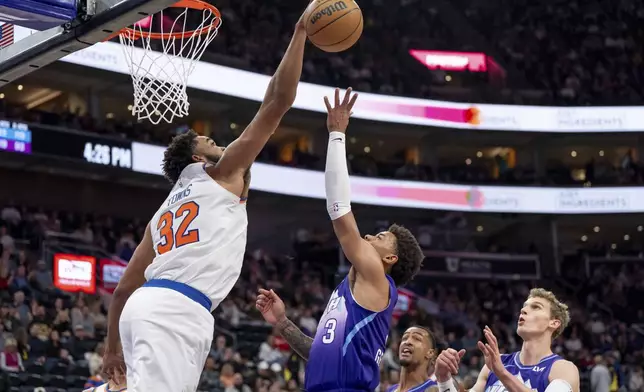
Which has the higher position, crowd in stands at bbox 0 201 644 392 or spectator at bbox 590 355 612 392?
crowd in stands at bbox 0 201 644 392

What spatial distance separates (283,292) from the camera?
21.0m

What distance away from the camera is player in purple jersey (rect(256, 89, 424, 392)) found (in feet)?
18.1

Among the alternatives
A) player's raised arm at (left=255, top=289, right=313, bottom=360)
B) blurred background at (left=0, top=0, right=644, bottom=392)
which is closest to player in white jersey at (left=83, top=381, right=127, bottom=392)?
player's raised arm at (left=255, top=289, right=313, bottom=360)

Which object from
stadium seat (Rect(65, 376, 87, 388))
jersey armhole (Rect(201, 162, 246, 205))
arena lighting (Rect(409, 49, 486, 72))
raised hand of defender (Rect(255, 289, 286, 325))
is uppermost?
Result: arena lighting (Rect(409, 49, 486, 72))

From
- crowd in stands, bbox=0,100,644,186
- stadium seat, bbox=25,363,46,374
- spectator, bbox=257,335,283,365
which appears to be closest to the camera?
stadium seat, bbox=25,363,46,374

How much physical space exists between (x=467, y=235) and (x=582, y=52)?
6.81m

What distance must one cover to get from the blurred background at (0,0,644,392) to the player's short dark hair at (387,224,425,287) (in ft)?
28.1

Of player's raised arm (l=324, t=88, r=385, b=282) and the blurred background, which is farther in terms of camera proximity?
the blurred background

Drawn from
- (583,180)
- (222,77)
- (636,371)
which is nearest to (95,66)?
(222,77)

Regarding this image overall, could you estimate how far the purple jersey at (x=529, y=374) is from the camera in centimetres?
633

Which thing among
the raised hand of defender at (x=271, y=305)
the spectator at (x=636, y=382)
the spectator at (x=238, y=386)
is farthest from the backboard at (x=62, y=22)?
the spectator at (x=636, y=382)

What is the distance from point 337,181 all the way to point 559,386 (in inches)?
69.9

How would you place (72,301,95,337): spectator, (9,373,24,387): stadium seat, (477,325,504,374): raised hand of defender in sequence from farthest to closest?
(72,301,95,337): spectator < (9,373,24,387): stadium seat < (477,325,504,374): raised hand of defender

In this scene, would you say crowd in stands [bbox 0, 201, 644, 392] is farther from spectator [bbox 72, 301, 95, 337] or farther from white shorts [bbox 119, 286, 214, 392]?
white shorts [bbox 119, 286, 214, 392]
